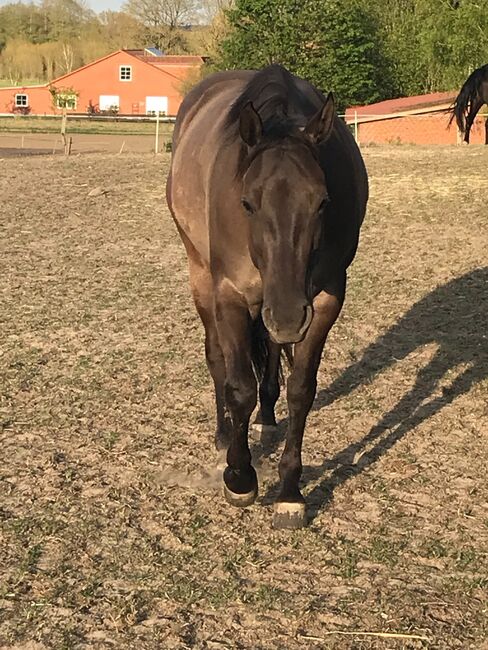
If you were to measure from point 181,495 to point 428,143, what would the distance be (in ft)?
96.1

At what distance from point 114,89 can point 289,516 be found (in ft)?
214

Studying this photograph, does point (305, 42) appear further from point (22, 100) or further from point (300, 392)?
point (300, 392)

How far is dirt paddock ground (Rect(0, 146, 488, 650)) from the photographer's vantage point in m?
2.76

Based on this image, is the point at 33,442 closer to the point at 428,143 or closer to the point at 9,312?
the point at 9,312

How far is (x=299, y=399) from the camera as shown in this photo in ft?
11.7

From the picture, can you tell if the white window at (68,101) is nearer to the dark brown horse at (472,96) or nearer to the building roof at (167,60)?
the building roof at (167,60)

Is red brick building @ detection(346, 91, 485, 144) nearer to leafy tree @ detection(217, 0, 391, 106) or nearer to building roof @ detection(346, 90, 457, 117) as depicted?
building roof @ detection(346, 90, 457, 117)

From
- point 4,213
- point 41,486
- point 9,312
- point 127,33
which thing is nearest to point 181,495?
point 41,486

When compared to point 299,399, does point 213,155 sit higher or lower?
higher

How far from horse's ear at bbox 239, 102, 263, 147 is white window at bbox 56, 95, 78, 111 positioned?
60876 mm

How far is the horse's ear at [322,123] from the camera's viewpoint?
2.95 m

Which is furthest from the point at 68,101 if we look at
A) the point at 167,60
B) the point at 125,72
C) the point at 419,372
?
the point at 419,372

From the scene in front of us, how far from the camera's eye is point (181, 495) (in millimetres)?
3705

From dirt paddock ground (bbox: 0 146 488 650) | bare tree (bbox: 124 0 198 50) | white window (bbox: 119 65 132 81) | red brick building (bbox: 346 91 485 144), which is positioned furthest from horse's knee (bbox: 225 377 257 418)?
bare tree (bbox: 124 0 198 50)
